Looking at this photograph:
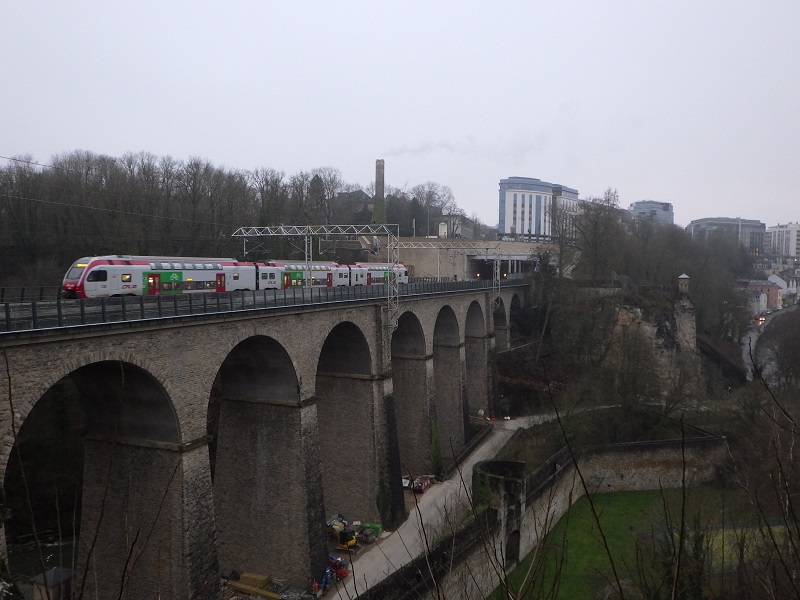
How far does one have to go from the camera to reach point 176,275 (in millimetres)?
21484

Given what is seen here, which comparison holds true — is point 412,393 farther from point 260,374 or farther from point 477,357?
point 260,374

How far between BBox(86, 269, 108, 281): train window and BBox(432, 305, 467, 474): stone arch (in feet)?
55.8

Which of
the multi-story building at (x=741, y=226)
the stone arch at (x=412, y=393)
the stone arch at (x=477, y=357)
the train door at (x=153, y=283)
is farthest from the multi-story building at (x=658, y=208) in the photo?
the train door at (x=153, y=283)

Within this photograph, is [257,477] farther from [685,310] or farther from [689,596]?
[685,310]

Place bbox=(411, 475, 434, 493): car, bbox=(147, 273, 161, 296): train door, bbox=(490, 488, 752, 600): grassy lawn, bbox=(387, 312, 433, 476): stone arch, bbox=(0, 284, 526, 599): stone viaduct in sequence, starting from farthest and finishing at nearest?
1. bbox=(387, 312, 433, 476): stone arch
2. bbox=(411, 475, 434, 493): car
3. bbox=(147, 273, 161, 296): train door
4. bbox=(490, 488, 752, 600): grassy lawn
5. bbox=(0, 284, 526, 599): stone viaduct

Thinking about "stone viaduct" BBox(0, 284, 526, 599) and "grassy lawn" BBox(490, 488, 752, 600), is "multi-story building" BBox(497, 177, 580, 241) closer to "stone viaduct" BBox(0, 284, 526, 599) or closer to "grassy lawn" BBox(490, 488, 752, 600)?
"stone viaduct" BBox(0, 284, 526, 599)

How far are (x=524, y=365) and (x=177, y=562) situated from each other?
31.1 metres

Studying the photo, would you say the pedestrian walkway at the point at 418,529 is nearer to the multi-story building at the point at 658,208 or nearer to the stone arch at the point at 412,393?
the stone arch at the point at 412,393

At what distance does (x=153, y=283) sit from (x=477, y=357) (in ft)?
71.7

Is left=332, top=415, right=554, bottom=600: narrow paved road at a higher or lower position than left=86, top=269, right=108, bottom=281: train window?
lower

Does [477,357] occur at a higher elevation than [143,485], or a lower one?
lower

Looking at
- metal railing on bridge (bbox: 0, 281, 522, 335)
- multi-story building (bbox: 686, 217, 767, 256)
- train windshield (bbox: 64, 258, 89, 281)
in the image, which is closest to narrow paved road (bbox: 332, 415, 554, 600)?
metal railing on bridge (bbox: 0, 281, 522, 335)

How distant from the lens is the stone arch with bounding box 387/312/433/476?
27422mm

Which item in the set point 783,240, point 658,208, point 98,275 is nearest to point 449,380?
point 98,275
